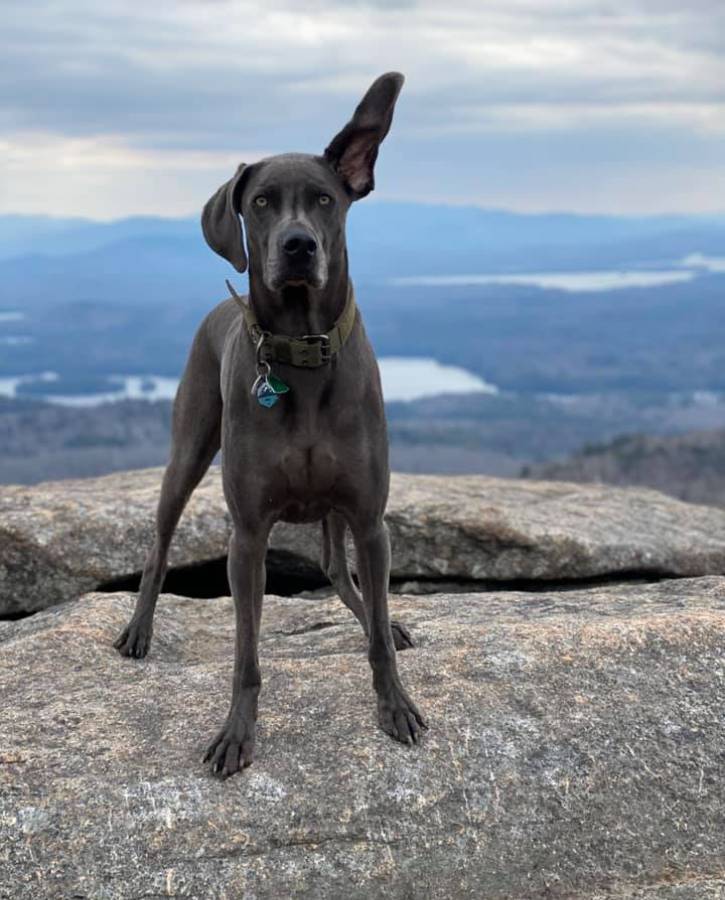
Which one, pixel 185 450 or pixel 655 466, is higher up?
pixel 185 450

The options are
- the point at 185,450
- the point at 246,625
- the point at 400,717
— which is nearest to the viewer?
the point at 400,717

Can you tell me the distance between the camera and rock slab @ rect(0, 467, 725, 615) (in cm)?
1087

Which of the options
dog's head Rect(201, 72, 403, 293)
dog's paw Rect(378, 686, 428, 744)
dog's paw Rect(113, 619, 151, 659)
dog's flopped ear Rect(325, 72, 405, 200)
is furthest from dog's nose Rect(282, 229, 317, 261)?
dog's paw Rect(113, 619, 151, 659)

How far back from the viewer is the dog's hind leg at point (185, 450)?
8492mm

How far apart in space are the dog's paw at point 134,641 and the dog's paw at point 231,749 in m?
1.75

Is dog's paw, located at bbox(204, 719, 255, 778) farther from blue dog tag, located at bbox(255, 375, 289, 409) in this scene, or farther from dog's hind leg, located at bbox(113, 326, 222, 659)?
blue dog tag, located at bbox(255, 375, 289, 409)

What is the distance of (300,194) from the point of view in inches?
255

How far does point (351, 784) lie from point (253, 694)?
2.86ft

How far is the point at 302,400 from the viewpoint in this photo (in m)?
6.83

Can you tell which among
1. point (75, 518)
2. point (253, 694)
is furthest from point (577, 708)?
point (75, 518)

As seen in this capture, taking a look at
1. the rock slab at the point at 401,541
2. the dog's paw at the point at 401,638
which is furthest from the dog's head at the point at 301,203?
the rock slab at the point at 401,541

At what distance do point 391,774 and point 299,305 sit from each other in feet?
8.92

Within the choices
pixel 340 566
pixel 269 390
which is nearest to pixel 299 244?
pixel 269 390

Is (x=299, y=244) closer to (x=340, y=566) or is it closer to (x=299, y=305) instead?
(x=299, y=305)
